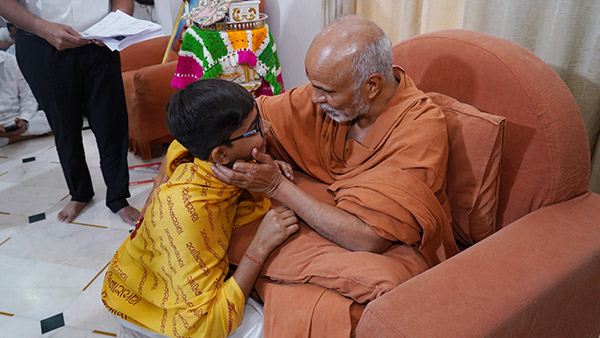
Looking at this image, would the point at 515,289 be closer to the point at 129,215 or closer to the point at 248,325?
the point at 248,325

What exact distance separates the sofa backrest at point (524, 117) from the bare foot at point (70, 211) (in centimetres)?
232

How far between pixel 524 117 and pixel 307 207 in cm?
72

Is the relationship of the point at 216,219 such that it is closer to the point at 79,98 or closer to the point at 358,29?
the point at 358,29

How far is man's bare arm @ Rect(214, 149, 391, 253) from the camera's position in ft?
4.05

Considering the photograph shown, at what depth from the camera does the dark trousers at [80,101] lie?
2.22 metres

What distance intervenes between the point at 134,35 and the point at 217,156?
3.91 feet

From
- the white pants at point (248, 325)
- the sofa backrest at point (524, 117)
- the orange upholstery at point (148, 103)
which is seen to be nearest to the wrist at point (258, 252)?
the white pants at point (248, 325)

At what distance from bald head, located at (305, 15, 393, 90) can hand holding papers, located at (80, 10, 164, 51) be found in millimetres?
1053

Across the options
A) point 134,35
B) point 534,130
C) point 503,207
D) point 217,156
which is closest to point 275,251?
point 217,156

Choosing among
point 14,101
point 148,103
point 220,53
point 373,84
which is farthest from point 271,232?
point 14,101

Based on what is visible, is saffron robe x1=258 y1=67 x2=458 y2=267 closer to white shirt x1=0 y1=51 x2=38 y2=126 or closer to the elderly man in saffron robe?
the elderly man in saffron robe

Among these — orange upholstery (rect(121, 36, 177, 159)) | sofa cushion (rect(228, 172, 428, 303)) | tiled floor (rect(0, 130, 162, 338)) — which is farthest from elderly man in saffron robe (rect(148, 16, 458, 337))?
orange upholstery (rect(121, 36, 177, 159))

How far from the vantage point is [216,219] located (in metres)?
1.26

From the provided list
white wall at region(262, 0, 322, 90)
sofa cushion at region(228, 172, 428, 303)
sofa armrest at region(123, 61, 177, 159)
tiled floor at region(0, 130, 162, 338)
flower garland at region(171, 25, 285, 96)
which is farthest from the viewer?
white wall at region(262, 0, 322, 90)
